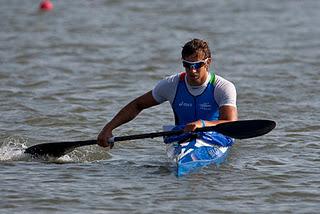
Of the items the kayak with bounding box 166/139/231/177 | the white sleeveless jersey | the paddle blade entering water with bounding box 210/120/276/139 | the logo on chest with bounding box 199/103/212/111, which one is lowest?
the kayak with bounding box 166/139/231/177

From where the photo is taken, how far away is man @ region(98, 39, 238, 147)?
30.7 ft

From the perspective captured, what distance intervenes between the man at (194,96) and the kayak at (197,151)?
18 cm

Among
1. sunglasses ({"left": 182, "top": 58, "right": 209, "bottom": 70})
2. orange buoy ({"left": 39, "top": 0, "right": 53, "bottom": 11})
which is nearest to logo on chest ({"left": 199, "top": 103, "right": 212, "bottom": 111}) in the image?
sunglasses ({"left": 182, "top": 58, "right": 209, "bottom": 70})

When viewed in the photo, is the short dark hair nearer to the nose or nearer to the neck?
the nose

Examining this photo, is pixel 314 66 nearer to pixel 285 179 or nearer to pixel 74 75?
pixel 74 75

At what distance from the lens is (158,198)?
28.2ft

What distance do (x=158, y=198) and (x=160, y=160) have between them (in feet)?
5.27

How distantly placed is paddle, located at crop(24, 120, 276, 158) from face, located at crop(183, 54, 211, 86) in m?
0.55

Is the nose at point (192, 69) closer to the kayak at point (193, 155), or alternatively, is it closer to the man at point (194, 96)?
the man at point (194, 96)

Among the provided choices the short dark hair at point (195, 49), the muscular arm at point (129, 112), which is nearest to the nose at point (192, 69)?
the short dark hair at point (195, 49)

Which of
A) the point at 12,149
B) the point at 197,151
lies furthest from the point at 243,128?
the point at 12,149

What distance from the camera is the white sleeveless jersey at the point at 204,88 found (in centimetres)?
948

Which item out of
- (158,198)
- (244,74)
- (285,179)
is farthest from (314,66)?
(158,198)

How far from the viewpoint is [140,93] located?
14367 mm
